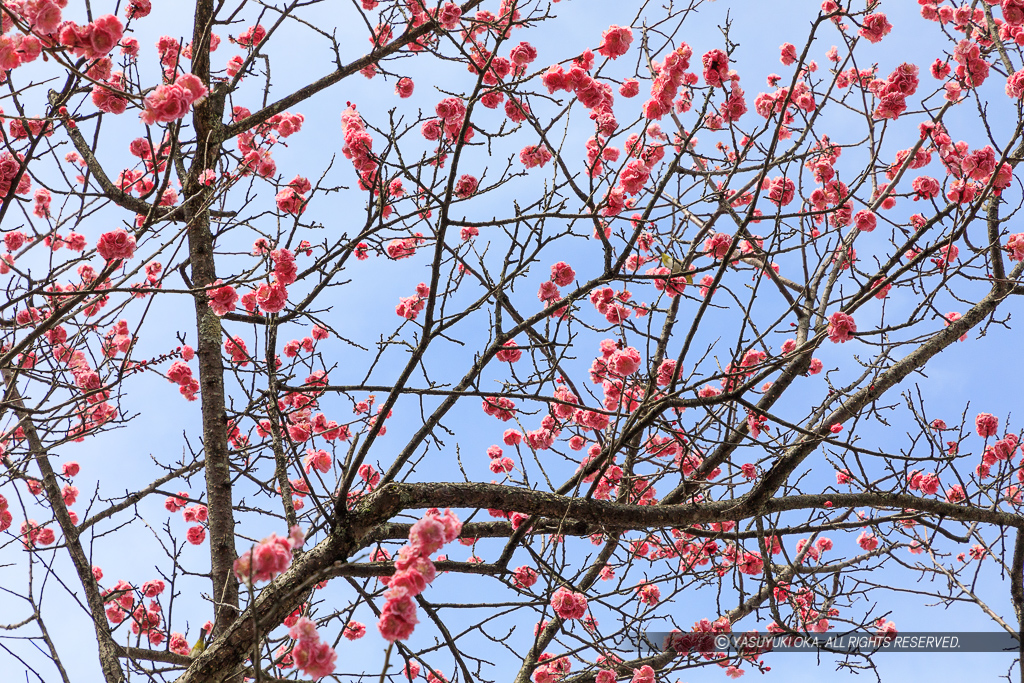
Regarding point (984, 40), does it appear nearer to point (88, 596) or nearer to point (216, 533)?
point (216, 533)

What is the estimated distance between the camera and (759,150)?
5352 mm

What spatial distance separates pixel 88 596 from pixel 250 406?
1485 millimetres

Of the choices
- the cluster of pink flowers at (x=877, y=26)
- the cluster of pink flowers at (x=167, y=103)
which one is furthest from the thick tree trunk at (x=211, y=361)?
the cluster of pink flowers at (x=877, y=26)

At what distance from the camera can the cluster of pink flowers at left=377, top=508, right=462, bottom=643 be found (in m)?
2.12

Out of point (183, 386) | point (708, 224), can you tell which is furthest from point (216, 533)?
point (708, 224)

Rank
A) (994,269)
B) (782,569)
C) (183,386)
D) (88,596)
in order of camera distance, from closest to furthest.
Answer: (88,596), (994,269), (183,386), (782,569)

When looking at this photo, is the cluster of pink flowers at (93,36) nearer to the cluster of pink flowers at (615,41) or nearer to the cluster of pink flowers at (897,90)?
the cluster of pink flowers at (615,41)

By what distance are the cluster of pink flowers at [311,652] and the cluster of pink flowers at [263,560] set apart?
18 cm

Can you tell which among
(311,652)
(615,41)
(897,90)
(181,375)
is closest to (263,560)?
(311,652)

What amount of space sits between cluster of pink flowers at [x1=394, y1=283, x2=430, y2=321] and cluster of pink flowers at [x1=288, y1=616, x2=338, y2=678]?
313cm

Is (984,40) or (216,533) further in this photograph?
(984,40)

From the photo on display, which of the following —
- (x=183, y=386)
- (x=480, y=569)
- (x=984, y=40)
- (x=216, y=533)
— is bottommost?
(x=480, y=569)

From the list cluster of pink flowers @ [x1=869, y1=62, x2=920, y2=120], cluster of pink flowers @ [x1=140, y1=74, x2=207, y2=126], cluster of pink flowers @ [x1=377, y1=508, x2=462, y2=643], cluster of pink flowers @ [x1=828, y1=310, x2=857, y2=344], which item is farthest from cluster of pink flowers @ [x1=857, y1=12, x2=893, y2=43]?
cluster of pink flowers @ [x1=377, y1=508, x2=462, y2=643]

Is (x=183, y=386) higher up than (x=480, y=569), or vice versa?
(x=183, y=386)
